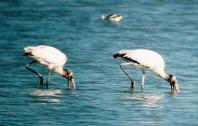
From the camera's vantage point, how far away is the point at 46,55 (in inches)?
824

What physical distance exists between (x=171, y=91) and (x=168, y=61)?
4.28 meters

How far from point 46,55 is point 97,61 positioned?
3.57 metres

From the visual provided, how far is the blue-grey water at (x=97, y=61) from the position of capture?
17250mm

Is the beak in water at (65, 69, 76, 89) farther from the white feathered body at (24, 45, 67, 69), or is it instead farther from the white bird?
the white bird

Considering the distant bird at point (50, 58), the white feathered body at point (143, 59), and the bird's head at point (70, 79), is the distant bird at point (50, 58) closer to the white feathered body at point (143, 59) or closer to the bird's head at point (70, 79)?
the bird's head at point (70, 79)

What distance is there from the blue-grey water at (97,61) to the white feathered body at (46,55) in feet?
1.73

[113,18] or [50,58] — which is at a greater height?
[50,58]

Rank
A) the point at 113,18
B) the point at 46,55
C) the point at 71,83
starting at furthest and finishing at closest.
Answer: the point at 113,18
the point at 46,55
the point at 71,83

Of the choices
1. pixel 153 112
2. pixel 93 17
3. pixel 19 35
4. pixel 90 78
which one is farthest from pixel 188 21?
pixel 153 112

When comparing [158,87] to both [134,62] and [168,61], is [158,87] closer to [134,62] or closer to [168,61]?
[134,62]

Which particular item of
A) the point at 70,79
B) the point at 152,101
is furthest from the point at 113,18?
the point at 152,101

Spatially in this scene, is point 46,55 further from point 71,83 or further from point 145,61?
point 145,61

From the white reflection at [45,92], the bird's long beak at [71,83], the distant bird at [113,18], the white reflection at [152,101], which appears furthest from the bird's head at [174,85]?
the distant bird at [113,18]

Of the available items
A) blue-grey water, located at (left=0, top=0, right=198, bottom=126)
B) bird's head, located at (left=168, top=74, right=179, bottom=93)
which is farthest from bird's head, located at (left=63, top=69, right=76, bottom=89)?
bird's head, located at (left=168, top=74, right=179, bottom=93)
